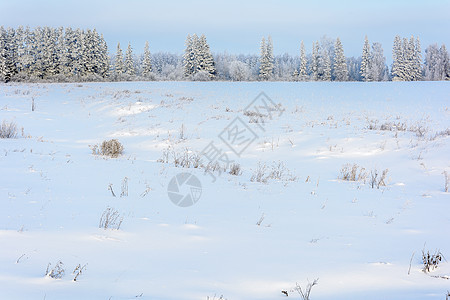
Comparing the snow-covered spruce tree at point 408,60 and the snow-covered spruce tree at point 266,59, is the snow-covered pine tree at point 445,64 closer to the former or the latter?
the snow-covered spruce tree at point 408,60

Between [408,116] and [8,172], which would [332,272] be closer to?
[8,172]

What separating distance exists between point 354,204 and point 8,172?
5.97 metres

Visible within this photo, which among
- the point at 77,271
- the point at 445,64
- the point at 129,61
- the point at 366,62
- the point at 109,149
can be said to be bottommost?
the point at 77,271

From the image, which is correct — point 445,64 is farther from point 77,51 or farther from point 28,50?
point 28,50

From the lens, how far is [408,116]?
14867mm

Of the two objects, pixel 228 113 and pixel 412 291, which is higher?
pixel 228 113

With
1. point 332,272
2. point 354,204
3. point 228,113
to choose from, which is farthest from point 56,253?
point 228,113

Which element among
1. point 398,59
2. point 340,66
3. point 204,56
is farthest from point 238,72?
point 398,59

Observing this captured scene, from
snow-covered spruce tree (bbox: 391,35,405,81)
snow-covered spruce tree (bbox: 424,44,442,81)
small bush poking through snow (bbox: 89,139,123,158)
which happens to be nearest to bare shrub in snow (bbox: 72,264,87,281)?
small bush poking through snow (bbox: 89,139,123,158)

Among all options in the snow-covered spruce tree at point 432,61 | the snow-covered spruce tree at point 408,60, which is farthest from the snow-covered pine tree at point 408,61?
the snow-covered spruce tree at point 432,61

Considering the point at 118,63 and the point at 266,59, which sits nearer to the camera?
the point at 266,59

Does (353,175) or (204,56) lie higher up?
(204,56)

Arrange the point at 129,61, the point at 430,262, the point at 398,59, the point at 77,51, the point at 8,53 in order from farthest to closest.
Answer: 1. the point at 129,61
2. the point at 398,59
3. the point at 77,51
4. the point at 8,53
5. the point at 430,262

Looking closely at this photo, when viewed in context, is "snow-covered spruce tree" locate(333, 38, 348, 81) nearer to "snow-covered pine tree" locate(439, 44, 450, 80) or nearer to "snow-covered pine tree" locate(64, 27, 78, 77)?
"snow-covered pine tree" locate(439, 44, 450, 80)
